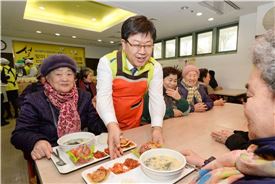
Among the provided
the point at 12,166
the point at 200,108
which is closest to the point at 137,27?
the point at 200,108

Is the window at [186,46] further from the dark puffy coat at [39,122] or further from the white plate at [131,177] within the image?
the white plate at [131,177]

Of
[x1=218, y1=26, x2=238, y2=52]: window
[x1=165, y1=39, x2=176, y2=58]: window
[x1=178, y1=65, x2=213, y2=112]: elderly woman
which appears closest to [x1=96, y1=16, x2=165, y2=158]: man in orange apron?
[x1=178, y1=65, x2=213, y2=112]: elderly woman

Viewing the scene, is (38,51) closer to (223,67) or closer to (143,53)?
(223,67)

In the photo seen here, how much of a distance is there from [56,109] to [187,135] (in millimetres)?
Answer: 919

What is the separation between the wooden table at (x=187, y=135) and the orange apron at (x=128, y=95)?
0.54 ft

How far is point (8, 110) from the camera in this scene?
4836 millimetres

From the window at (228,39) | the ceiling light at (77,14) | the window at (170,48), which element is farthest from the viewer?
the window at (170,48)

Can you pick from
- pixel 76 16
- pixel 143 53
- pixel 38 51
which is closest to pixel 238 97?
pixel 143 53

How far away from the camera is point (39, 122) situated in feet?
3.85

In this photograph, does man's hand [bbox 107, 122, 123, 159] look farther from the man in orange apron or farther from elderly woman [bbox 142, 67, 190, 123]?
elderly woman [bbox 142, 67, 190, 123]

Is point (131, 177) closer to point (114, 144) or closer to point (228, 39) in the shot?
point (114, 144)

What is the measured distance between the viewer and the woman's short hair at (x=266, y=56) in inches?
17.3

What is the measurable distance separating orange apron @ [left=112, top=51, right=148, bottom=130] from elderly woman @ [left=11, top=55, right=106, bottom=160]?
0.64 feet

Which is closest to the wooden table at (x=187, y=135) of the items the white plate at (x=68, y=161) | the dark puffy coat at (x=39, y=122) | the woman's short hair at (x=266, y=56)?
the white plate at (x=68, y=161)
